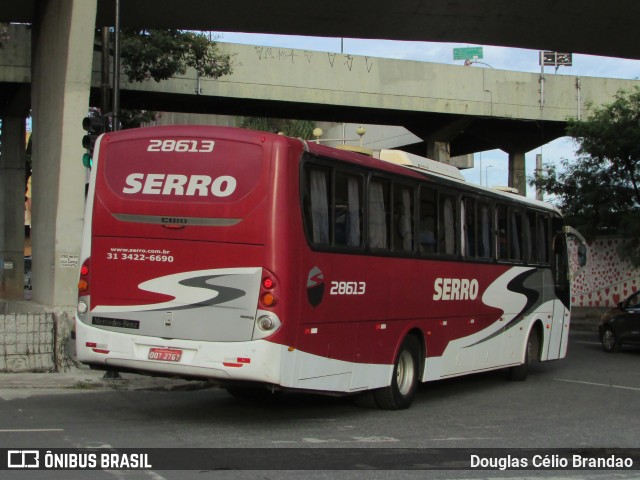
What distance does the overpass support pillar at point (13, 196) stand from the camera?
2898cm

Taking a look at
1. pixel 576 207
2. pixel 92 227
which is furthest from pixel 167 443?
pixel 576 207

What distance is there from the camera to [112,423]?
9484mm

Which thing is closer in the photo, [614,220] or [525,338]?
[525,338]

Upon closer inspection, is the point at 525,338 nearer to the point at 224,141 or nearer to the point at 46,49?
the point at 224,141

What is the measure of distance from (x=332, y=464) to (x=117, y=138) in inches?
181

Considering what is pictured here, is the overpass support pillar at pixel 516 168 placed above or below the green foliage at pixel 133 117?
below

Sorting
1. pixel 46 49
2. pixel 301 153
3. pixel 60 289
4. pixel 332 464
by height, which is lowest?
pixel 332 464

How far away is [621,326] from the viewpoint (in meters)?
20.2

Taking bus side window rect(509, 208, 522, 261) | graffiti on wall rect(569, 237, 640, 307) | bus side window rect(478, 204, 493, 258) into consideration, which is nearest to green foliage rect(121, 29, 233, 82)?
bus side window rect(509, 208, 522, 261)

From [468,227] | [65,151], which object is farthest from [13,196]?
[468,227]

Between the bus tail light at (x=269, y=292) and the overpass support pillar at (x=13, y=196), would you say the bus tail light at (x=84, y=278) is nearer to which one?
the bus tail light at (x=269, y=292)

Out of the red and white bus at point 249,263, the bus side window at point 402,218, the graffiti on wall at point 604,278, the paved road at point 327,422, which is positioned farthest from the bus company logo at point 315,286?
the graffiti on wall at point 604,278

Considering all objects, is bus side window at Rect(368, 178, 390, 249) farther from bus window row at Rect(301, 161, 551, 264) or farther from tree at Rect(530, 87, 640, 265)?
tree at Rect(530, 87, 640, 265)

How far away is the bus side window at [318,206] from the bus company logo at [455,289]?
291 centimetres
